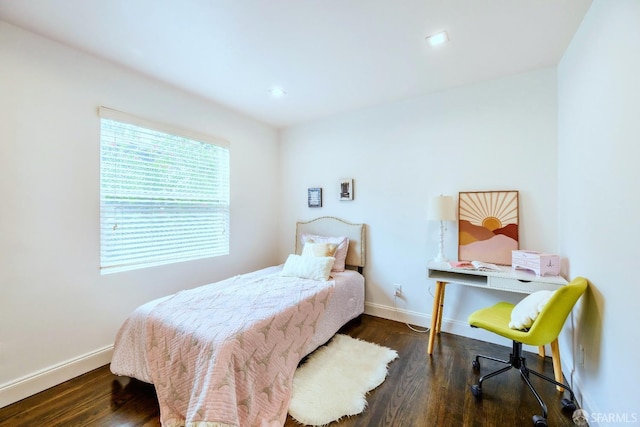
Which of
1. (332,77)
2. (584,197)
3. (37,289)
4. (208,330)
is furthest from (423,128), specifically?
(37,289)

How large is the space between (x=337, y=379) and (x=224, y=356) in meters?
0.94

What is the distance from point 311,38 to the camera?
6.44 ft

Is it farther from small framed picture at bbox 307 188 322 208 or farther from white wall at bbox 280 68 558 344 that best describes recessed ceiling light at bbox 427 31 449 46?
small framed picture at bbox 307 188 322 208

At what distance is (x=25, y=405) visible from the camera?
1757 mm

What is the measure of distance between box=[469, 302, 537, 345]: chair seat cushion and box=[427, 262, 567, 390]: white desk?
0.57ft

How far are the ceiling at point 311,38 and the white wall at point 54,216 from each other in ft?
0.68

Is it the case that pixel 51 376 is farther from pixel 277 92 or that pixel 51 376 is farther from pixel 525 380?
pixel 525 380

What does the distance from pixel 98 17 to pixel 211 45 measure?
0.69m

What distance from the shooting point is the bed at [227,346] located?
1485 mm

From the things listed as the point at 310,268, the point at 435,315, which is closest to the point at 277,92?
the point at 310,268

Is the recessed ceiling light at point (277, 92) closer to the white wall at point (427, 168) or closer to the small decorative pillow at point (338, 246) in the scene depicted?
the white wall at point (427, 168)

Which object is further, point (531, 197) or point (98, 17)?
point (531, 197)

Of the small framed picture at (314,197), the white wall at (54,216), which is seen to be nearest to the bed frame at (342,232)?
the small framed picture at (314,197)

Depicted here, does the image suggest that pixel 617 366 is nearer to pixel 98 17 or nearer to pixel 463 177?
pixel 463 177
